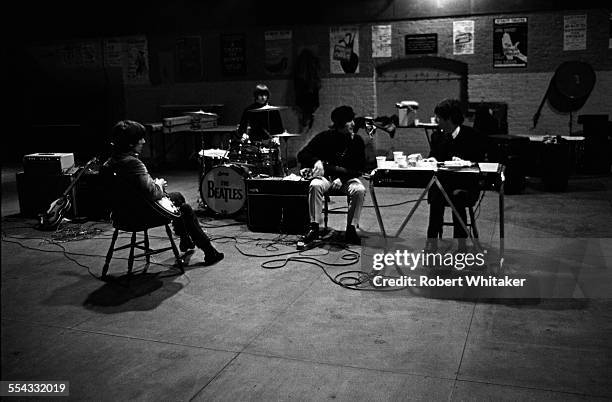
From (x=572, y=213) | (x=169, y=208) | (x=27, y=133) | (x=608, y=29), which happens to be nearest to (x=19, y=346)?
(x=169, y=208)

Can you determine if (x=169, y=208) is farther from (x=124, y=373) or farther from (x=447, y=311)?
(x=447, y=311)

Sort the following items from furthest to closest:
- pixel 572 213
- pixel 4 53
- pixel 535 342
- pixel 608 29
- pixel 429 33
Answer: pixel 4 53 → pixel 429 33 → pixel 608 29 → pixel 572 213 → pixel 535 342

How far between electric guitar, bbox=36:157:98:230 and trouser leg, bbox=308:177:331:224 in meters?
2.78

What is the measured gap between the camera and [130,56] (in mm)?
14383

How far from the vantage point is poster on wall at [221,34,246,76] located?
13.5m

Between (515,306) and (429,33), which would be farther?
(429,33)

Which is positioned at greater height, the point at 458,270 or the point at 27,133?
the point at 27,133

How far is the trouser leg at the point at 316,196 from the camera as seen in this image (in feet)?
21.7

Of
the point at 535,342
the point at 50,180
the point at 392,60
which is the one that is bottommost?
the point at 535,342

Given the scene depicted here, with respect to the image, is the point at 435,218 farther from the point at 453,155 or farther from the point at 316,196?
the point at 316,196

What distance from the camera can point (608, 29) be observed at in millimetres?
11242

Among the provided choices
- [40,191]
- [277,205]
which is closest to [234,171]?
[277,205]

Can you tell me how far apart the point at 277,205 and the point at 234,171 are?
0.77m

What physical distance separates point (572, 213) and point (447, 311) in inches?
159
